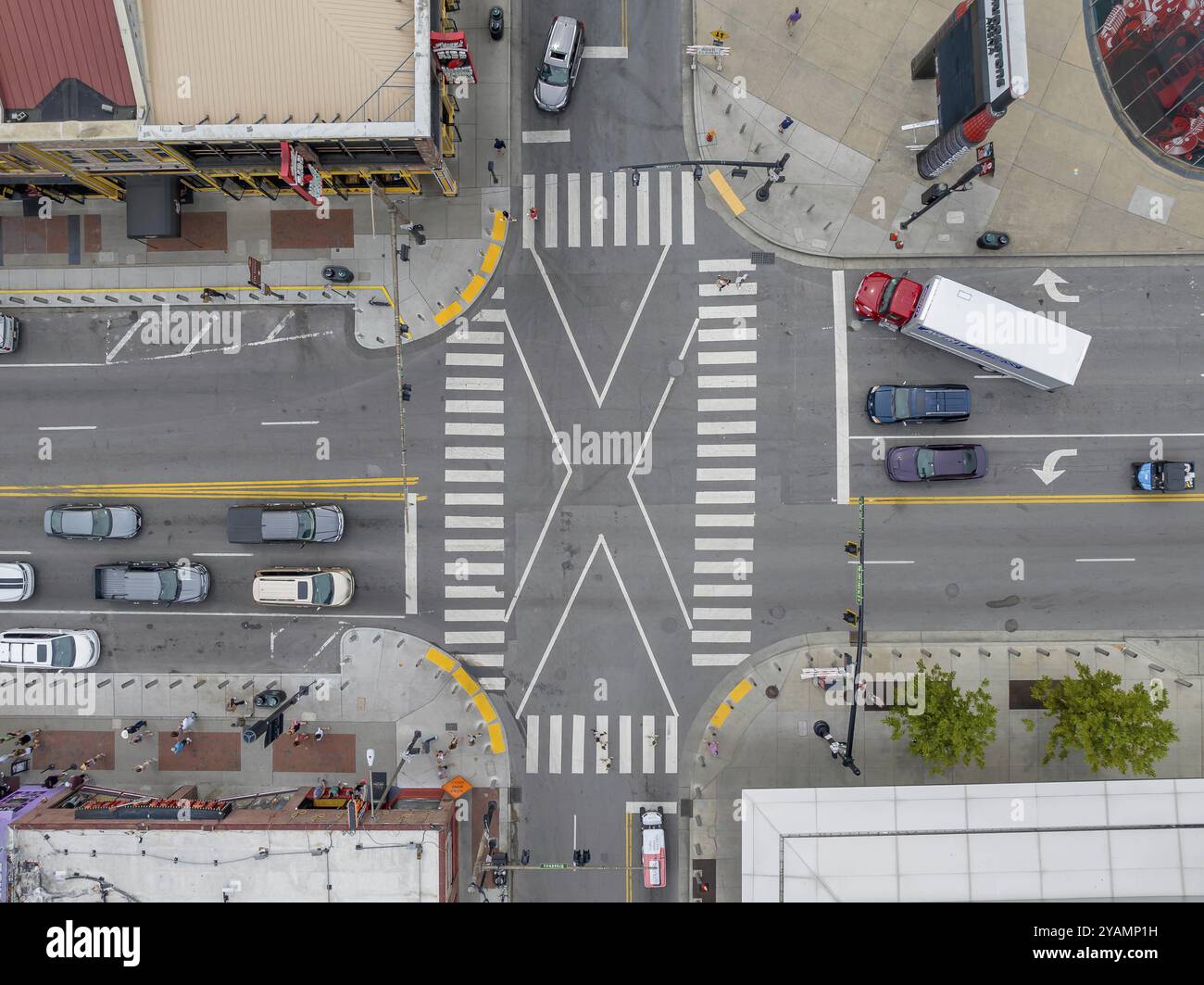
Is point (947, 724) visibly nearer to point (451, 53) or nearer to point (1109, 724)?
point (1109, 724)

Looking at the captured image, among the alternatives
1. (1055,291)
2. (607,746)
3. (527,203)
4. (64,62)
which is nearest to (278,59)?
(64,62)

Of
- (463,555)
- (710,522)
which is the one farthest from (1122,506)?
(463,555)

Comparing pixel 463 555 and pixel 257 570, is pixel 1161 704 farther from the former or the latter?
pixel 257 570

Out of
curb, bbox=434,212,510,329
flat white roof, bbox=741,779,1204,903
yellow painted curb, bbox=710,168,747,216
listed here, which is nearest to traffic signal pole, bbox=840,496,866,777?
flat white roof, bbox=741,779,1204,903

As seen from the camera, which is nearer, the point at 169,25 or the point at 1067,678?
the point at 169,25

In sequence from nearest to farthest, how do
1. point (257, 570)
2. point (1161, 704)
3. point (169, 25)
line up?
point (169, 25) → point (1161, 704) → point (257, 570)

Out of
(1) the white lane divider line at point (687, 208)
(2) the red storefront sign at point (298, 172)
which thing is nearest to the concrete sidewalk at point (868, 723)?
(1) the white lane divider line at point (687, 208)

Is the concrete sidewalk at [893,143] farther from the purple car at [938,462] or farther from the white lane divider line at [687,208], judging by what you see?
the purple car at [938,462]
